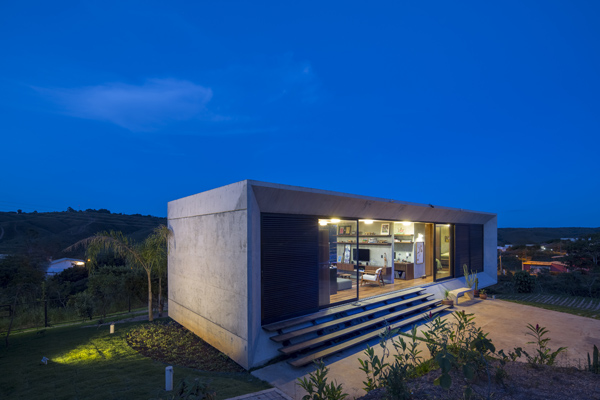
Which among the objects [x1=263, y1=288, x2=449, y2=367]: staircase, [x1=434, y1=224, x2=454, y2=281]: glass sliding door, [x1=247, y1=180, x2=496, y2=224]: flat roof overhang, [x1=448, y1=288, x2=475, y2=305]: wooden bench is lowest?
[x1=448, y1=288, x2=475, y2=305]: wooden bench

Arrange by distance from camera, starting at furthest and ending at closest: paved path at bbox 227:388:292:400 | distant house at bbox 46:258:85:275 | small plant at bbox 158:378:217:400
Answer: distant house at bbox 46:258:85:275 < paved path at bbox 227:388:292:400 < small plant at bbox 158:378:217:400

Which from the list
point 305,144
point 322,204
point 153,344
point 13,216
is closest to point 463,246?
point 322,204

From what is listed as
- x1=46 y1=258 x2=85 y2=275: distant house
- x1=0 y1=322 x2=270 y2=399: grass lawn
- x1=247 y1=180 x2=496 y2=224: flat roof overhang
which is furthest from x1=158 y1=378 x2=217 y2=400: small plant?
x1=46 y1=258 x2=85 y2=275: distant house

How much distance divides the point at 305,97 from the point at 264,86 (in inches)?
419

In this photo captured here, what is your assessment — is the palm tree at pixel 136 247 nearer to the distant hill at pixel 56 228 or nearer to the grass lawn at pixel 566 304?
the grass lawn at pixel 566 304

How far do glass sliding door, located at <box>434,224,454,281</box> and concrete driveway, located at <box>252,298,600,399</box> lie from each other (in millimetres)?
1653

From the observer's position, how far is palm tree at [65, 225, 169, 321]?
8.51 m

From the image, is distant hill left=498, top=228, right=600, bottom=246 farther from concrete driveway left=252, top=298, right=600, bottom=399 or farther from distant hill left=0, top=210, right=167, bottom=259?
distant hill left=0, top=210, right=167, bottom=259

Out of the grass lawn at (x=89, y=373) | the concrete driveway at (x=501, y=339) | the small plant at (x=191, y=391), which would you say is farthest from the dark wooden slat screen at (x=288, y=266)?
the small plant at (x=191, y=391)

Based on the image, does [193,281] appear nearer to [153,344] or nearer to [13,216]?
[153,344]

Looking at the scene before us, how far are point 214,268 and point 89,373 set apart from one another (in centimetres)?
285

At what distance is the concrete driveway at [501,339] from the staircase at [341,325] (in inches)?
8.9

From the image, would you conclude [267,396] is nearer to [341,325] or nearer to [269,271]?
[269,271]

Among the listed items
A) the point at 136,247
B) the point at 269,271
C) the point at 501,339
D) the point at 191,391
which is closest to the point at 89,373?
the point at 269,271
